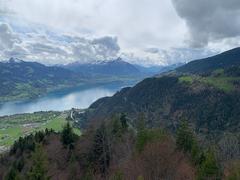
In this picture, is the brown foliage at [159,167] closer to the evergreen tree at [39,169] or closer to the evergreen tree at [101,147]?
the evergreen tree at [39,169]

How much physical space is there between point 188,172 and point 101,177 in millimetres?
19847

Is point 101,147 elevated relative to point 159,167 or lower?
elevated

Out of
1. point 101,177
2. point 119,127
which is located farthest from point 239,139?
point 101,177

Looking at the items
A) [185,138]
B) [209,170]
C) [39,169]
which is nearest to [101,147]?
[185,138]

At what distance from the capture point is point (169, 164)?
149 ft

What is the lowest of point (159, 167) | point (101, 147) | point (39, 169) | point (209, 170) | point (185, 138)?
point (209, 170)

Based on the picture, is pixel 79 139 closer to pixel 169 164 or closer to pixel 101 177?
pixel 101 177

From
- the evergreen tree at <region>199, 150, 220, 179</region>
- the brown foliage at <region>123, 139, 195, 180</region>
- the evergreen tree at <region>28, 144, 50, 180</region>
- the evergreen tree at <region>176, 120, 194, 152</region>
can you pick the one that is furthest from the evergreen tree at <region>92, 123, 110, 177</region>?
the evergreen tree at <region>28, 144, 50, 180</region>

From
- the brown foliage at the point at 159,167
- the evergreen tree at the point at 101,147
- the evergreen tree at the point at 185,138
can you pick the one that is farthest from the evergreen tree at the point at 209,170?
the evergreen tree at the point at 101,147

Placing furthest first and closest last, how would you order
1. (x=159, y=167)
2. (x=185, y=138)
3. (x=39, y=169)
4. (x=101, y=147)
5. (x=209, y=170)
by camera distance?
(x=101, y=147) → (x=185, y=138) → (x=209, y=170) → (x=159, y=167) → (x=39, y=169)

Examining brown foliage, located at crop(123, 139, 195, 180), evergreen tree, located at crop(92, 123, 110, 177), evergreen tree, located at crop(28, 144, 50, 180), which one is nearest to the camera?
evergreen tree, located at crop(28, 144, 50, 180)

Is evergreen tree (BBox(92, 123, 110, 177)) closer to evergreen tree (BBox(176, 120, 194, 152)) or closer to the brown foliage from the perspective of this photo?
evergreen tree (BBox(176, 120, 194, 152))

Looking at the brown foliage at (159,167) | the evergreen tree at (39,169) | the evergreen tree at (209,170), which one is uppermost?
the evergreen tree at (39,169)

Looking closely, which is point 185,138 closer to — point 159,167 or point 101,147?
point 101,147
